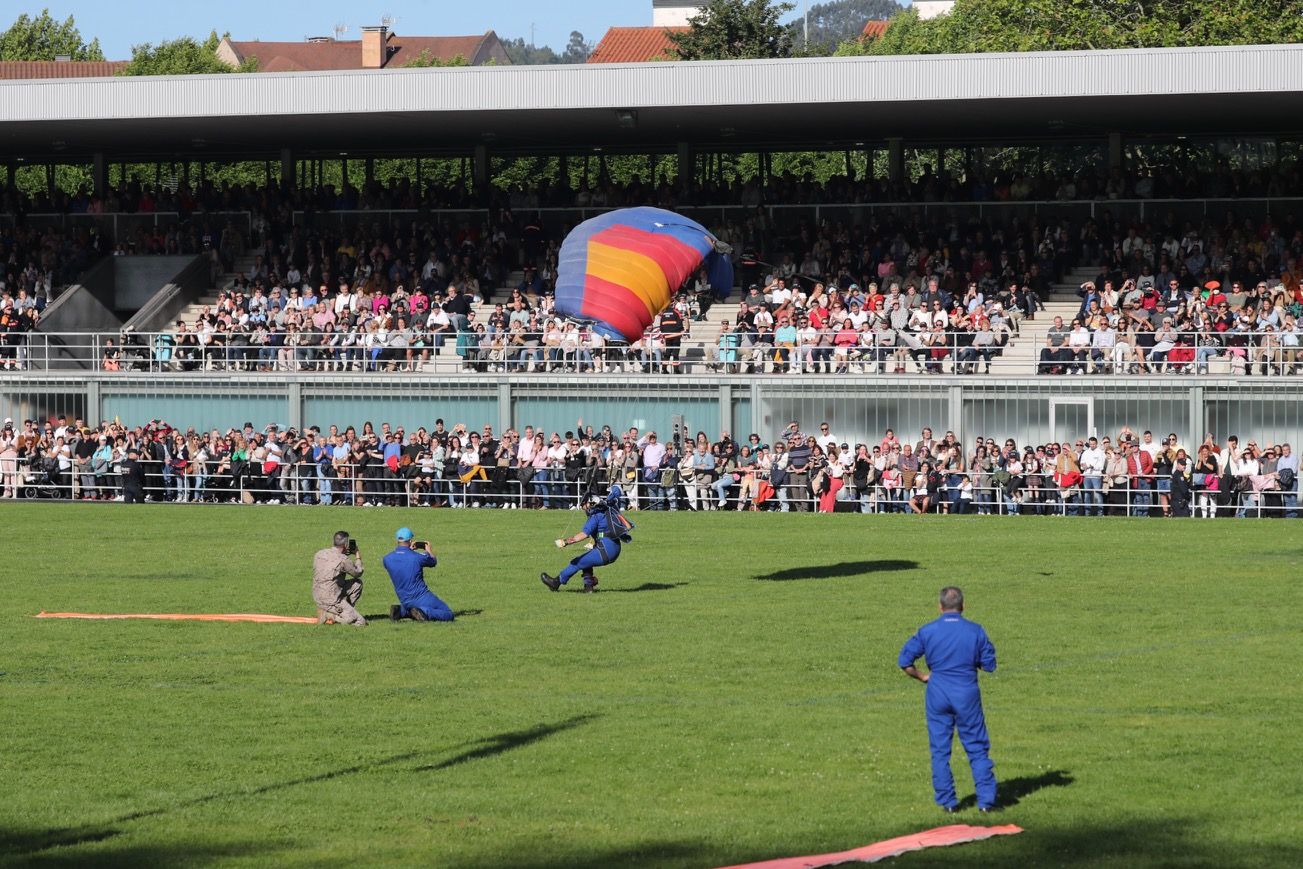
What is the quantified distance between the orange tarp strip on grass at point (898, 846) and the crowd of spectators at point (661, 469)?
2248cm

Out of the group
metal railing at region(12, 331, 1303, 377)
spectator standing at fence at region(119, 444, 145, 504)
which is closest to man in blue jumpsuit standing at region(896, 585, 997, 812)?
metal railing at region(12, 331, 1303, 377)

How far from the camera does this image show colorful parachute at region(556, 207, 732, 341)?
24781 mm

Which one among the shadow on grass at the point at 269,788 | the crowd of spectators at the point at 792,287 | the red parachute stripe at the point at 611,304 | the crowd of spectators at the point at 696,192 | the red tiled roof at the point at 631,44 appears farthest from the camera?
the red tiled roof at the point at 631,44

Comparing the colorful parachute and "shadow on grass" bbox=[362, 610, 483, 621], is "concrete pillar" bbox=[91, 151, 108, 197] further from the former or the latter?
"shadow on grass" bbox=[362, 610, 483, 621]

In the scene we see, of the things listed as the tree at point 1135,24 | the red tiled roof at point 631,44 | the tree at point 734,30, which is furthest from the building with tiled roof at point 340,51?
the tree at point 1135,24

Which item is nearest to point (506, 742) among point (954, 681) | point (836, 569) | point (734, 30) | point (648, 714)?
point (648, 714)

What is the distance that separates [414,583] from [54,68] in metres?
96.8

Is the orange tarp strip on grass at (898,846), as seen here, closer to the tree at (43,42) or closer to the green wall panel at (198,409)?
the green wall panel at (198,409)

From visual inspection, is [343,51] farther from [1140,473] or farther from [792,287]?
[1140,473]

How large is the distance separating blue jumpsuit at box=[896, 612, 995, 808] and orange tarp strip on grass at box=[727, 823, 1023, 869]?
402 millimetres

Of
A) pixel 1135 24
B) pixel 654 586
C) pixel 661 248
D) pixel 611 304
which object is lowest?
pixel 654 586

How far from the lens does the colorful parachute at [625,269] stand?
2478 centimetres

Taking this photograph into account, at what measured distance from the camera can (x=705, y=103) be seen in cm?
4078

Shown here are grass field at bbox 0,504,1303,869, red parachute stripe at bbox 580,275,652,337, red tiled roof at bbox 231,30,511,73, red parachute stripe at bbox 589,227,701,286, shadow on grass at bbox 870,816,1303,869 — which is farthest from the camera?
red tiled roof at bbox 231,30,511,73
